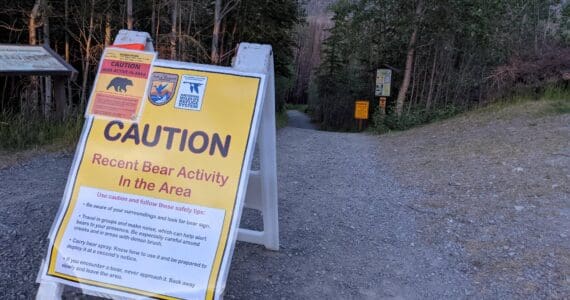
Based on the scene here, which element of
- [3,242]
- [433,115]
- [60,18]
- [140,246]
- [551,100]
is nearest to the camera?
[140,246]

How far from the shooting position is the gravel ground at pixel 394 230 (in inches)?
123

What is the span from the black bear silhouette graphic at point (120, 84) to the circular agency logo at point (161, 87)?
0.39 ft

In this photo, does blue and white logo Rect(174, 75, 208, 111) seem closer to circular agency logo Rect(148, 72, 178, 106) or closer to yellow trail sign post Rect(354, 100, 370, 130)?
circular agency logo Rect(148, 72, 178, 106)

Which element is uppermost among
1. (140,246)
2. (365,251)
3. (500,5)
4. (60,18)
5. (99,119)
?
(500,5)

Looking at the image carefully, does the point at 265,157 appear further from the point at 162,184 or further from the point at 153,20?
the point at 153,20

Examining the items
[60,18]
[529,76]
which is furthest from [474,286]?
[529,76]

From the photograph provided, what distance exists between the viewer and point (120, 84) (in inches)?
96.6

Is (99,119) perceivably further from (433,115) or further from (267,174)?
(433,115)

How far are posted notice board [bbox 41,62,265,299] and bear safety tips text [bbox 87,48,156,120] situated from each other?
4 cm

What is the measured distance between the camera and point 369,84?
1772cm

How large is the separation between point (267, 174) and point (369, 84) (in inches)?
599

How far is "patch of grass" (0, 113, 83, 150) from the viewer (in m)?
6.39

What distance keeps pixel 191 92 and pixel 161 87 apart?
16 centimetres

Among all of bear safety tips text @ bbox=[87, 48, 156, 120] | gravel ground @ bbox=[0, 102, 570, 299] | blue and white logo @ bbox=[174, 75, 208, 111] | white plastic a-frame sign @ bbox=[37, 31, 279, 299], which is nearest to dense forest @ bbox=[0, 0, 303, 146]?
gravel ground @ bbox=[0, 102, 570, 299]
